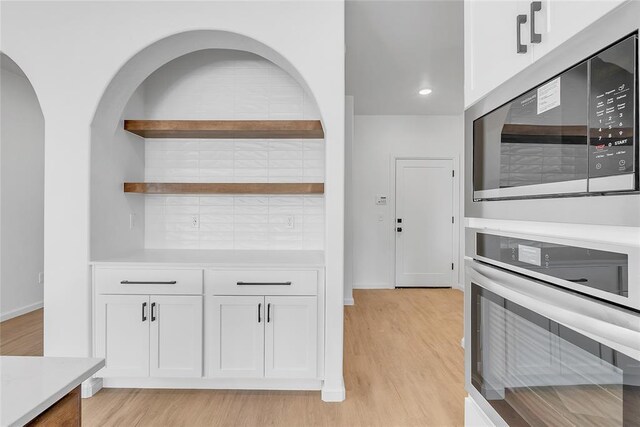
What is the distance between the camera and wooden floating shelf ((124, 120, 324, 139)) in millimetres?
2471

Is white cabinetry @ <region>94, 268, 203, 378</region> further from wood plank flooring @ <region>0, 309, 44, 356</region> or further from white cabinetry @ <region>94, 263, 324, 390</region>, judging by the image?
wood plank flooring @ <region>0, 309, 44, 356</region>

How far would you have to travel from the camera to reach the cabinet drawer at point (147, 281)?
2.28 metres

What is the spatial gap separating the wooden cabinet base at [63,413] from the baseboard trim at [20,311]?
160 inches

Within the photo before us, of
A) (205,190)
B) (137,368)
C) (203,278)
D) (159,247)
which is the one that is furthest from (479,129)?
(159,247)

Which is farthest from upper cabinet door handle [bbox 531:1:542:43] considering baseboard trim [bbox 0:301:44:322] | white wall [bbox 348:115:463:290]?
baseboard trim [bbox 0:301:44:322]

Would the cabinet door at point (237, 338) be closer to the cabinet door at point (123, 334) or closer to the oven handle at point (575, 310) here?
the cabinet door at point (123, 334)

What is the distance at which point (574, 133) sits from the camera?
730 millimetres

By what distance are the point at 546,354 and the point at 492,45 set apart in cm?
86

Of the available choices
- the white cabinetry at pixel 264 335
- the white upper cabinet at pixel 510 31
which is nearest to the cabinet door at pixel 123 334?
the white cabinetry at pixel 264 335

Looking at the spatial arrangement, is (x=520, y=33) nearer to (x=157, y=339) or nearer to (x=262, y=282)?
(x=262, y=282)

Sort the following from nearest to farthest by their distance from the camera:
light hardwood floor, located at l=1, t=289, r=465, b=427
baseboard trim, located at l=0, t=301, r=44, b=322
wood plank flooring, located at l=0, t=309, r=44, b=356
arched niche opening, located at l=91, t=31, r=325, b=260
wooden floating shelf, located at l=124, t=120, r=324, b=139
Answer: light hardwood floor, located at l=1, t=289, r=465, b=427 < wooden floating shelf, located at l=124, t=120, r=324, b=139 < arched niche opening, located at l=91, t=31, r=325, b=260 < wood plank flooring, located at l=0, t=309, r=44, b=356 < baseboard trim, located at l=0, t=301, r=44, b=322

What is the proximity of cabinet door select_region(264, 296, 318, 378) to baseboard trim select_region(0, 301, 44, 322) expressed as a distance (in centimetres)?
330

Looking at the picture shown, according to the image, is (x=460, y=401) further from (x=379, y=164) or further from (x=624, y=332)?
(x=379, y=164)

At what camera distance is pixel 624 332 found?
2.02 ft
